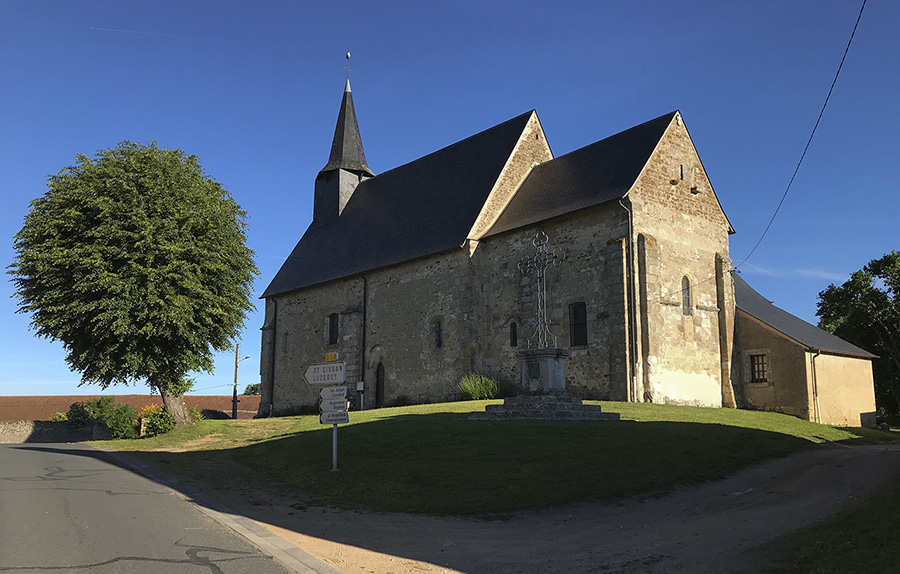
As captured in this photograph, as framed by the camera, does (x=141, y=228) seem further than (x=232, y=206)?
No

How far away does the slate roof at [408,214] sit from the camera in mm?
26984

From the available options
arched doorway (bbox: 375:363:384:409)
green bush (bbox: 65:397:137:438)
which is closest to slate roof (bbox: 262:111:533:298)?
arched doorway (bbox: 375:363:384:409)

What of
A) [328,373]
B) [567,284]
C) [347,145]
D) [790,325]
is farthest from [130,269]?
[790,325]

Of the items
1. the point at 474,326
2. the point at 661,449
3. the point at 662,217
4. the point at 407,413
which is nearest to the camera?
the point at 661,449

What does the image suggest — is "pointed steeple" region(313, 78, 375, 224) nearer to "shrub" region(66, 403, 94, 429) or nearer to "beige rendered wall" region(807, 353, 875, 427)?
"shrub" region(66, 403, 94, 429)

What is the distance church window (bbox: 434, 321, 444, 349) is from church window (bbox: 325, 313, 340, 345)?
6912mm

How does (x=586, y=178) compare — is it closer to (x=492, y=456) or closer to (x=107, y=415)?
(x=492, y=456)

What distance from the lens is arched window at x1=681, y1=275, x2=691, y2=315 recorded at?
898 inches

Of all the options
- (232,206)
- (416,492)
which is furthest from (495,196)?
(416,492)

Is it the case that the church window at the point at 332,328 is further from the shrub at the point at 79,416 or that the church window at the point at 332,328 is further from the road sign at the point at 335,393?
the road sign at the point at 335,393

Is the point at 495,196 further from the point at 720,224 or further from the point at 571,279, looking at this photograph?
the point at 720,224

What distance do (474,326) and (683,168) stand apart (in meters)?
9.13

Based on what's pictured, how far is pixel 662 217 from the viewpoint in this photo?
2272 cm

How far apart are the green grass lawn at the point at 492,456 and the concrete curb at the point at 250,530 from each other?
1435mm
